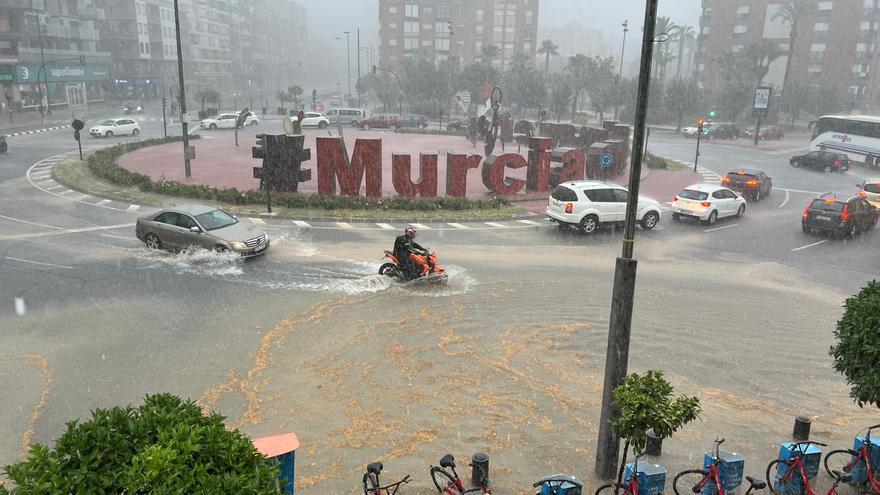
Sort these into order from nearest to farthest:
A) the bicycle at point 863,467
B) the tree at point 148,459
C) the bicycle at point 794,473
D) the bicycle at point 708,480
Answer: the tree at point 148,459 < the bicycle at point 708,480 < the bicycle at point 794,473 < the bicycle at point 863,467

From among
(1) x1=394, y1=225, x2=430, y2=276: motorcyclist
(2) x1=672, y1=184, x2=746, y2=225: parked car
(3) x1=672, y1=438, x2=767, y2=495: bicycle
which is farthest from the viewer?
(2) x1=672, y1=184, x2=746, y2=225: parked car

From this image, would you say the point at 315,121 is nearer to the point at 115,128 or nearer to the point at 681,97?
the point at 115,128

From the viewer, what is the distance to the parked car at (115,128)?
48256 millimetres

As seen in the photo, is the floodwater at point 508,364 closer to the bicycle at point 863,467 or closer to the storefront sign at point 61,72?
the bicycle at point 863,467

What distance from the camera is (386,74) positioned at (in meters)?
109

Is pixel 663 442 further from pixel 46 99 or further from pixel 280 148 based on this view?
pixel 46 99

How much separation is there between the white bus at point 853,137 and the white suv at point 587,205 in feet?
107

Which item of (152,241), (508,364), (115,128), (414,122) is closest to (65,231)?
(152,241)

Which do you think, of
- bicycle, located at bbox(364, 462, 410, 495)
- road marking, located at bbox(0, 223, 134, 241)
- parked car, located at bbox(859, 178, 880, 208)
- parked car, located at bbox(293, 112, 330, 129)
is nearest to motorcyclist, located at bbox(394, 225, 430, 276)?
bicycle, located at bbox(364, 462, 410, 495)

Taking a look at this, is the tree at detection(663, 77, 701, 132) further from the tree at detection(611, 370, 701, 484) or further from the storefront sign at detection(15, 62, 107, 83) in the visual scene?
the tree at detection(611, 370, 701, 484)

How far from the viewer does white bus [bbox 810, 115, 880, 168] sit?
146ft

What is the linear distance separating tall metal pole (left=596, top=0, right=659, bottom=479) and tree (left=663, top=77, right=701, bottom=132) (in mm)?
70540

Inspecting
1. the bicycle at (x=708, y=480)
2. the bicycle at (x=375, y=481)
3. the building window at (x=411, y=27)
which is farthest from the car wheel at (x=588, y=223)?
the building window at (x=411, y=27)

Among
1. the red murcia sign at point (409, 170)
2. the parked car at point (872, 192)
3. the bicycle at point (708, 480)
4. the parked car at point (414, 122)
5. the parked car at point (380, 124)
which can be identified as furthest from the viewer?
the parked car at point (414, 122)
